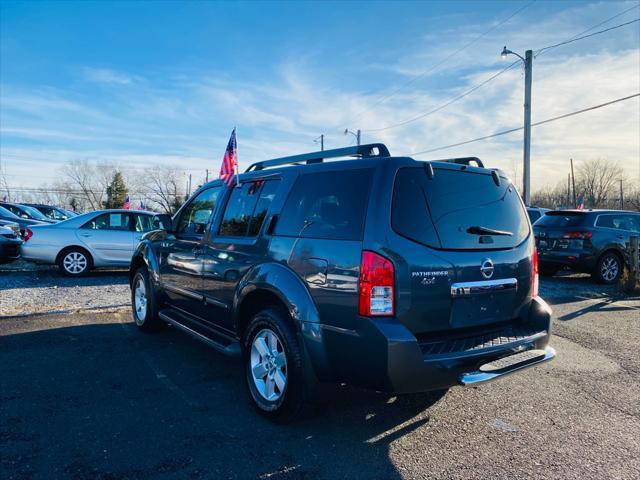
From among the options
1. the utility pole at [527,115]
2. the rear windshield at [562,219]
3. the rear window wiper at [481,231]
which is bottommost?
the rear window wiper at [481,231]

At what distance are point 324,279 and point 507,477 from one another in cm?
162

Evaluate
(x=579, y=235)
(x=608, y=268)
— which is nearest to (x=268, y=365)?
(x=579, y=235)

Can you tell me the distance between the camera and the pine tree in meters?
69.3

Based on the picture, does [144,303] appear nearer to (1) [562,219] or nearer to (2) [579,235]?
(2) [579,235]

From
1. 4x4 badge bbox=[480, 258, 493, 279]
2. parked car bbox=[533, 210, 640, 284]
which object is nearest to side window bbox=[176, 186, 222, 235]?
4x4 badge bbox=[480, 258, 493, 279]

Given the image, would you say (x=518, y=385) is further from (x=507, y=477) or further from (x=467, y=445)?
(x=507, y=477)

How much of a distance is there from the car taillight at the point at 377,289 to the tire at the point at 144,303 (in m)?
3.69

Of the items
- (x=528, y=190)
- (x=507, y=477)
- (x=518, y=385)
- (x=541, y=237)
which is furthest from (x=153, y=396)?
(x=528, y=190)

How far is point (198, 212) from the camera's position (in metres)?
5.25

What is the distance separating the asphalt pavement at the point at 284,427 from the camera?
2.92 metres

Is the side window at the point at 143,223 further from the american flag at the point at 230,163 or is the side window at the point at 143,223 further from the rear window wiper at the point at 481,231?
the rear window wiper at the point at 481,231

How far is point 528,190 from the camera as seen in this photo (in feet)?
65.7

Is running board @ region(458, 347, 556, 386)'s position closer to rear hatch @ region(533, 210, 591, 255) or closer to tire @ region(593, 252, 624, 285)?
rear hatch @ region(533, 210, 591, 255)

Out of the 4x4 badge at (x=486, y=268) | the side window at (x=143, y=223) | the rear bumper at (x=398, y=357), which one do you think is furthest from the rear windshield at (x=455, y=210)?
the side window at (x=143, y=223)
